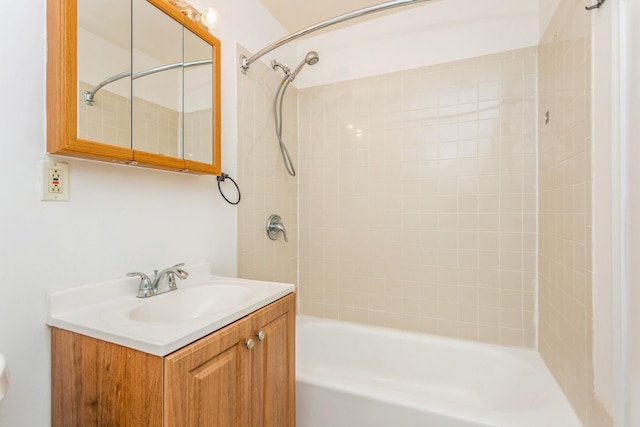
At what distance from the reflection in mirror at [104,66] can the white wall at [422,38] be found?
134cm

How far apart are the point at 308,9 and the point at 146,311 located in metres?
1.87

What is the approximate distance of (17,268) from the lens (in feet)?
2.68

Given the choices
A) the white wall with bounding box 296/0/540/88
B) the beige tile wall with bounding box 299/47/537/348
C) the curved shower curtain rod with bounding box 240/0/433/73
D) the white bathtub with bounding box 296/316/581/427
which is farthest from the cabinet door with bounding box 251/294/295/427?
the white wall with bounding box 296/0/540/88

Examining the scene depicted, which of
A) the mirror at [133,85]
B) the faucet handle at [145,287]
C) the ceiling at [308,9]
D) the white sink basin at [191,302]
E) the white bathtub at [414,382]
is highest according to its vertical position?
the ceiling at [308,9]

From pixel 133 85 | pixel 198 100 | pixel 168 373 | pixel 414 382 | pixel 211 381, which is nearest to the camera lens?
pixel 168 373

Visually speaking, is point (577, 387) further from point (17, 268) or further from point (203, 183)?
point (17, 268)

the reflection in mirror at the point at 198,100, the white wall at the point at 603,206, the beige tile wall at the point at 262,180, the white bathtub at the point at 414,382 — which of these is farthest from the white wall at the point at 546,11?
the white bathtub at the point at 414,382

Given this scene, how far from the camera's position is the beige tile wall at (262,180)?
1674 mm

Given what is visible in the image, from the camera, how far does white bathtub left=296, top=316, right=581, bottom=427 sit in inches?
45.7

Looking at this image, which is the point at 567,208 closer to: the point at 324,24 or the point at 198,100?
the point at 324,24

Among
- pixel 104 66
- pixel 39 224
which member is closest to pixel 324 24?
pixel 104 66

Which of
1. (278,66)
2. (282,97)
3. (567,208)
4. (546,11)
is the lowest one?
(567,208)

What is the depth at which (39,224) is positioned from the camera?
33.7 inches

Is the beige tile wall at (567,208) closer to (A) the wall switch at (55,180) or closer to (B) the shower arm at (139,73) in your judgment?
(B) the shower arm at (139,73)
